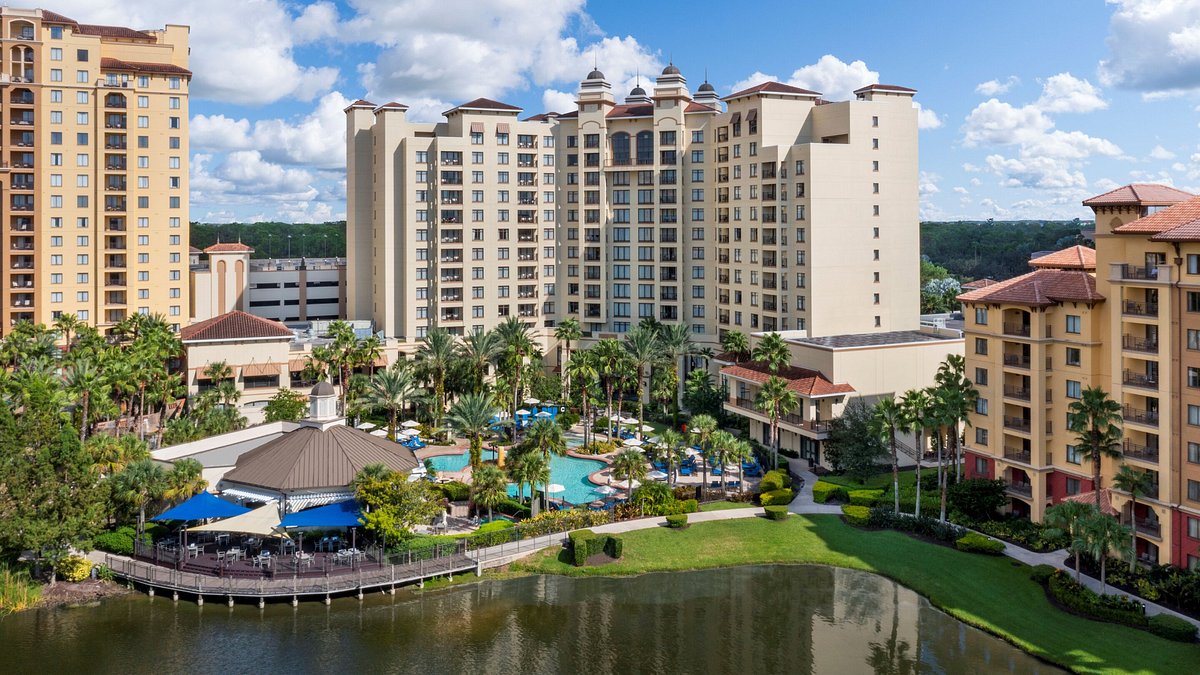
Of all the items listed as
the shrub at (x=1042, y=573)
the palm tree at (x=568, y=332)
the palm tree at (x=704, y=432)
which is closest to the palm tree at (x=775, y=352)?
the palm tree at (x=704, y=432)

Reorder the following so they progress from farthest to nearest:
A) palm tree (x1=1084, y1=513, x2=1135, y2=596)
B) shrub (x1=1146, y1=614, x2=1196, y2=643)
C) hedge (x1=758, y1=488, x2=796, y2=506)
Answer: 1. hedge (x1=758, y1=488, x2=796, y2=506)
2. palm tree (x1=1084, y1=513, x2=1135, y2=596)
3. shrub (x1=1146, y1=614, x2=1196, y2=643)

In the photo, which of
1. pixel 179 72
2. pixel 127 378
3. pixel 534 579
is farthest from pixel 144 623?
pixel 179 72

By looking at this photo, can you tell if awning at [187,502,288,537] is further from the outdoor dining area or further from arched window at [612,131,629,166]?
arched window at [612,131,629,166]

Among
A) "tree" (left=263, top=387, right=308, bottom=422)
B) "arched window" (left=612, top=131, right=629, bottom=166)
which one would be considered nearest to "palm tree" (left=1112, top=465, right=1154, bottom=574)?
"tree" (left=263, top=387, right=308, bottom=422)

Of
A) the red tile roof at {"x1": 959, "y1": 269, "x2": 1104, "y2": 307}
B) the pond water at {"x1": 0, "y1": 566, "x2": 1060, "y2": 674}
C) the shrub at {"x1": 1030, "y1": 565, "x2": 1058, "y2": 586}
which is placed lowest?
the pond water at {"x1": 0, "y1": 566, "x2": 1060, "y2": 674}

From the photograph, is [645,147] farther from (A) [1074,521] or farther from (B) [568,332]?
(A) [1074,521]

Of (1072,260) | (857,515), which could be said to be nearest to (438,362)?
(857,515)
